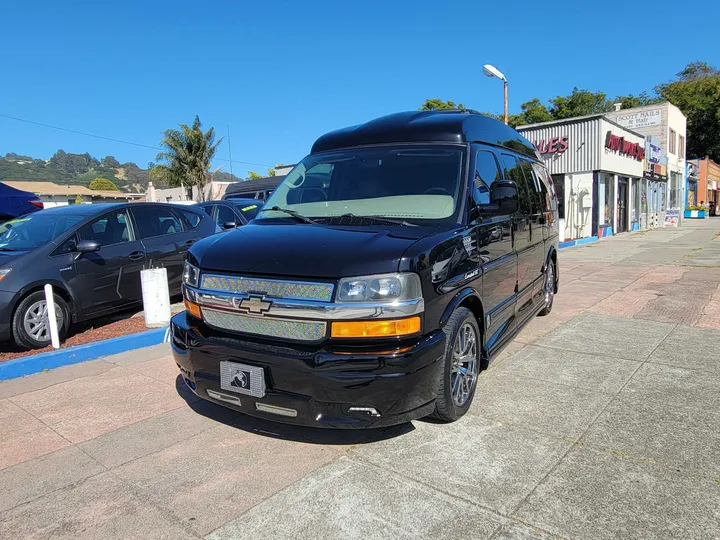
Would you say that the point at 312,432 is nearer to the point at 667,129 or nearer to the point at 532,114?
the point at 667,129

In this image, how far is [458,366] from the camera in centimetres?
357

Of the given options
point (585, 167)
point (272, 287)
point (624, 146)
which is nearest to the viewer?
point (272, 287)

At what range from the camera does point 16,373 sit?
15.9 feet

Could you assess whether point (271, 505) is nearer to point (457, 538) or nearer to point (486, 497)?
point (457, 538)

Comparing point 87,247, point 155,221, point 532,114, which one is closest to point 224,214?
point 155,221

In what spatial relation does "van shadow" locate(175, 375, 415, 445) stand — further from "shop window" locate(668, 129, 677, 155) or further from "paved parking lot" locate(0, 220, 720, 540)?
"shop window" locate(668, 129, 677, 155)

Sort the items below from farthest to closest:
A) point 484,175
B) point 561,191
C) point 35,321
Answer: point 561,191
point 35,321
point 484,175

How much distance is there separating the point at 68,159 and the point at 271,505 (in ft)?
556

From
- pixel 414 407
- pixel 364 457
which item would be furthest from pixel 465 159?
pixel 364 457

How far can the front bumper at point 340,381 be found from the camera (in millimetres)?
2824

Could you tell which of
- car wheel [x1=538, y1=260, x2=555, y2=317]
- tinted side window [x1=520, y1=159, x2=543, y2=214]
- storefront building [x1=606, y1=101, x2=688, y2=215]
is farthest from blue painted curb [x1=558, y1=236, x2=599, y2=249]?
storefront building [x1=606, y1=101, x2=688, y2=215]

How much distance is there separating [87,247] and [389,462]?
4536 millimetres

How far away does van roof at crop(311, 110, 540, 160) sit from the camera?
13.5ft

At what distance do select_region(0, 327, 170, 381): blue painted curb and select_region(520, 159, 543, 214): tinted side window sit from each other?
14.6ft
